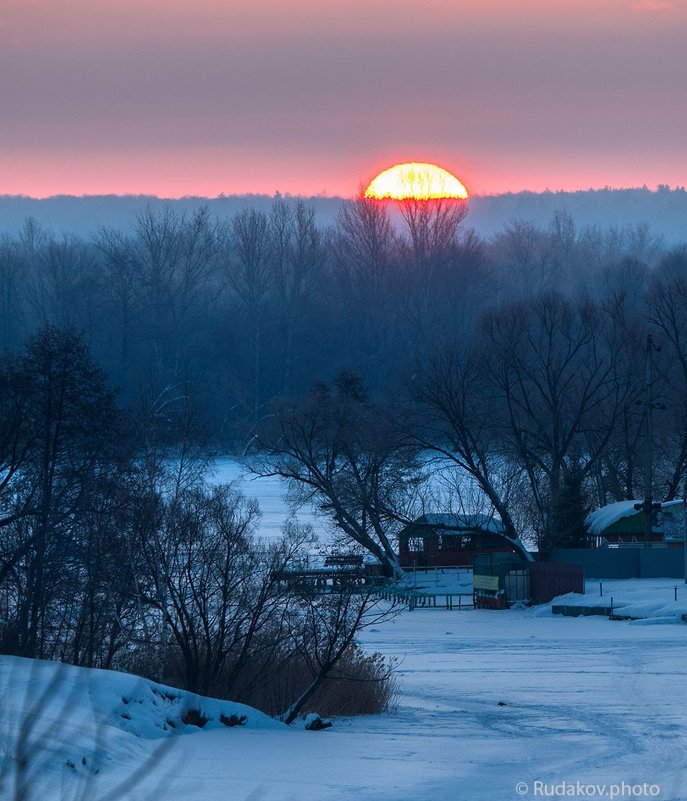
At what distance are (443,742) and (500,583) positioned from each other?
79.4 feet

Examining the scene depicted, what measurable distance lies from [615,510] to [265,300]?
183ft

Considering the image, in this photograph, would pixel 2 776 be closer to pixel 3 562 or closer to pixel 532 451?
pixel 3 562

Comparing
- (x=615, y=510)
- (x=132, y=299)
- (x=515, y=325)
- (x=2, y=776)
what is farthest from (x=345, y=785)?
(x=132, y=299)

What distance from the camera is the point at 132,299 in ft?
306

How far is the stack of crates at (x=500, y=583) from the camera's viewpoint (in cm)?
3944

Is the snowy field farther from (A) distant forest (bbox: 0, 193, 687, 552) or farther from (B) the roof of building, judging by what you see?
(A) distant forest (bbox: 0, 193, 687, 552)

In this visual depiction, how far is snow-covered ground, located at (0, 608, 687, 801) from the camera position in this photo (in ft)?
37.5

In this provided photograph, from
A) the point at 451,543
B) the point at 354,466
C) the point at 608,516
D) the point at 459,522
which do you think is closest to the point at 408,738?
the point at 459,522

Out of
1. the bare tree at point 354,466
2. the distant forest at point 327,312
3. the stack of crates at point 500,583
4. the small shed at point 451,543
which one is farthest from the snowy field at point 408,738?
the distant forest at point 327,312

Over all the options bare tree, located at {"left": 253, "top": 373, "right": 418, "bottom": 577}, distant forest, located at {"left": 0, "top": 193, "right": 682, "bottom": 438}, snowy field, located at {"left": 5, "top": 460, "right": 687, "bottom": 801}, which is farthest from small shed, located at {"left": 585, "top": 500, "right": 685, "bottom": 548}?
distant forest, located at {"left": 0, "top": 193, "right": 682, "bottom": 438}

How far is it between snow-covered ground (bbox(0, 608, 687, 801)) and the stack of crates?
44.7 feet

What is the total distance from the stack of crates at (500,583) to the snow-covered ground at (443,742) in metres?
13.6

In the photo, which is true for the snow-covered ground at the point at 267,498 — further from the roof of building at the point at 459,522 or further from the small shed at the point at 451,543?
the roof of building at the point at 459,522

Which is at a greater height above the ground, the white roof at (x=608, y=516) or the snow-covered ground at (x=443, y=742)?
the white roof at (x=608, y=516)
